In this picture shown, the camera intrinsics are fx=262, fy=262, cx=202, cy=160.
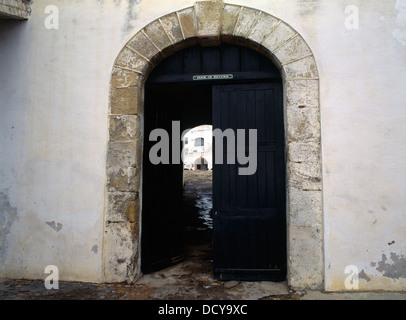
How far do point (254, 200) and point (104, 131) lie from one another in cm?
199

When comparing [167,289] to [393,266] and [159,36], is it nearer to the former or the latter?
[393,266]

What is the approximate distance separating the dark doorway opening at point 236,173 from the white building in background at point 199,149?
20.2 m

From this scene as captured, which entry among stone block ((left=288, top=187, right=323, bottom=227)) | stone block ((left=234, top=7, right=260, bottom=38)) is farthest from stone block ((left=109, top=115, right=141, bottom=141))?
stone block ((left=288, top=187, right=323, bottom=227))

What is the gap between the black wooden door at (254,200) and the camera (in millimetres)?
3072

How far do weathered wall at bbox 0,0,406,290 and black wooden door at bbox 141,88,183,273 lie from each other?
53cm

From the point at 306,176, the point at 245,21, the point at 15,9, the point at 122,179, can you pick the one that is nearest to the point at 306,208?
the point at 306,176

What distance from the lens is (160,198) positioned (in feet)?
11.8

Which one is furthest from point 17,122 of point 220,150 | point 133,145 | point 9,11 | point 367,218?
point 367,218

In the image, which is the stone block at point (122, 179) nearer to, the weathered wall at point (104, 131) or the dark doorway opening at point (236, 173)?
the weathered wall at point (104, 131)

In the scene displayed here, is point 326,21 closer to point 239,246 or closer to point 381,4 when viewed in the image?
point 381,4

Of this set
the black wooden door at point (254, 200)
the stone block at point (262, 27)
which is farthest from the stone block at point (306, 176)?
the stone block at point (262, 27)

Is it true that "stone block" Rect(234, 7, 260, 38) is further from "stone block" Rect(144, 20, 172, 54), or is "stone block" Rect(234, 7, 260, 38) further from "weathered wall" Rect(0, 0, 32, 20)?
"weathered wall" Rect(0, 0, 32, 20)

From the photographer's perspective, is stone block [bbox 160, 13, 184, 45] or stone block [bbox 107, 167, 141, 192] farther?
stone block [bbox 160, 13, 184, 45]

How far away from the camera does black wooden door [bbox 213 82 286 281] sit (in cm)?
307
